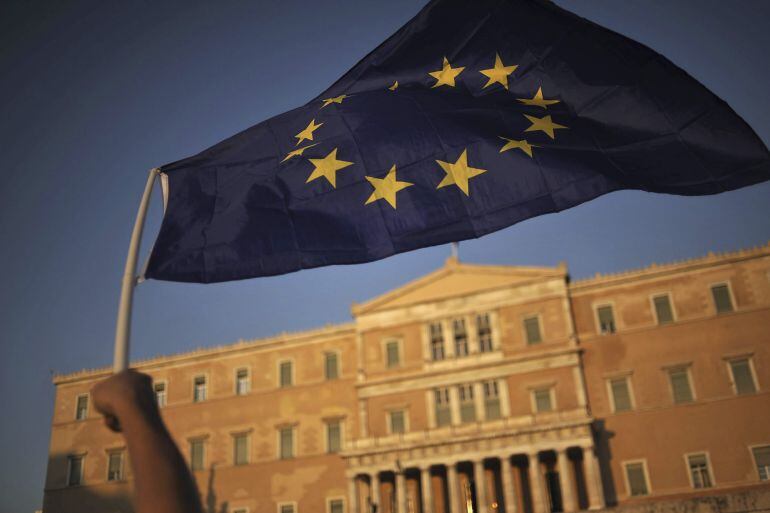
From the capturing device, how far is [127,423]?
273 cm

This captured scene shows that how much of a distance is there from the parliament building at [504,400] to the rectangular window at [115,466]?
1.08 metres

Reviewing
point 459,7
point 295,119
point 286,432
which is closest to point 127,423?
point 295,119

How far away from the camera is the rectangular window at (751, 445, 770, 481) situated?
3412 centimetres

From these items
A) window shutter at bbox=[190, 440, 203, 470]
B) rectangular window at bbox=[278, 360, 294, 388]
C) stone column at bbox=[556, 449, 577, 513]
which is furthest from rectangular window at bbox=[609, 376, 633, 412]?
window shutter at bbox=[190, 440, 203, 470]

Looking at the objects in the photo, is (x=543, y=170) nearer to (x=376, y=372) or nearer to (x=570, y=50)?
(x=570, y=50)

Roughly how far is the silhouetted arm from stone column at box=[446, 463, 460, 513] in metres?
35.5

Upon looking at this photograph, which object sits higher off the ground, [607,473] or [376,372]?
[376,372]

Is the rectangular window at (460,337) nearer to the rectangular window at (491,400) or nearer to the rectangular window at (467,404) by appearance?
the rectangular window at (467,404)

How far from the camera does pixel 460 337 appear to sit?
41.1 m

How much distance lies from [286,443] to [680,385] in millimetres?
21514

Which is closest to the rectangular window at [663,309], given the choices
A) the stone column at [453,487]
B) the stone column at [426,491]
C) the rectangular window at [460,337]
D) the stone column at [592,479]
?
the stone column at [592,479]

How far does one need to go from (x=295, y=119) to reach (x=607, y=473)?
31142 mm

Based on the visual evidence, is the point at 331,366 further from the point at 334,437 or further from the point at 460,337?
the point at 460,337

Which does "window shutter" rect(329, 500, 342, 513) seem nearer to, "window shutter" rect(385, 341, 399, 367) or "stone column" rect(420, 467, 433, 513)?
"stone column" rect(420, 467, 433, 513)
